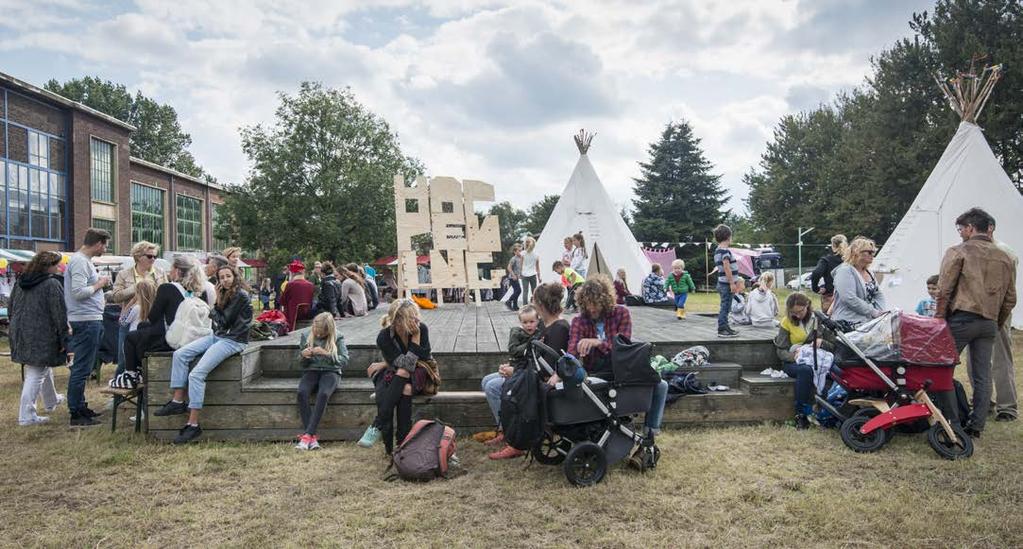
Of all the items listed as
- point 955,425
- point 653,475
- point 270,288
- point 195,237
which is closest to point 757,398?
point 955,425

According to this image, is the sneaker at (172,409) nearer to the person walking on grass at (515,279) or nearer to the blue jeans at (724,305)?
the blue jeans at (724,305)

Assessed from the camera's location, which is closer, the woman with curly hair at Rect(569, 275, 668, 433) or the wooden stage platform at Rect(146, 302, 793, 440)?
the woman with curly hair at Rect(569, 275, 668, 433)

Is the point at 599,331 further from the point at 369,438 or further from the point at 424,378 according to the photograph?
the point at 369,438

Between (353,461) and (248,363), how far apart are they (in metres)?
1.44

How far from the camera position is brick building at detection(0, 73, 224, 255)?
25.4m

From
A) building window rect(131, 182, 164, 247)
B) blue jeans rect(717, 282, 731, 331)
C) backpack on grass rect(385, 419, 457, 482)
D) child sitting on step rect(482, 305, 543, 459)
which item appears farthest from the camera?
building window rect(131, 182, 164, 247)

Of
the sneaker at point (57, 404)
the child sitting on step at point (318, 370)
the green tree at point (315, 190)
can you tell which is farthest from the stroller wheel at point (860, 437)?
the green tree at point (315, 190)

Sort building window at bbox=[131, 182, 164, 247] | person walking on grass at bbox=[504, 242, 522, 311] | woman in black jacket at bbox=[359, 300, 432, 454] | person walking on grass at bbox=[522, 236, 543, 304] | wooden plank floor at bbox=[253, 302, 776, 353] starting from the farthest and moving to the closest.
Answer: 1. building window at bbox=[131, 182, 164, 247]
2. person walking on grass at bbox=[504, 242, 522, 311]
3. person walking on grass at bbox=[522, 236, 543, 304]
4. wooden plank floor at bbox=[253, 302, 776, 353]
5. woman in black jacket at bbox=[359, 300, 432, 454]

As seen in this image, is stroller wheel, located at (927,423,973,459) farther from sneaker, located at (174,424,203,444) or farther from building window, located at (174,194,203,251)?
building window, located at (174,194,203,251)

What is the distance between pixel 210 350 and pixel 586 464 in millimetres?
3096

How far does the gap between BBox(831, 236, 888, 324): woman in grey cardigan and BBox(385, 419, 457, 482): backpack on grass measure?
11.5 feet

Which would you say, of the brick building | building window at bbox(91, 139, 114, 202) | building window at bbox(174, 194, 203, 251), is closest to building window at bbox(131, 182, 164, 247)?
the brick building

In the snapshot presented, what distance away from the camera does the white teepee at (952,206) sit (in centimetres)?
1270

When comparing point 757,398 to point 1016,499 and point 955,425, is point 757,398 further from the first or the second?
point 1016,499
